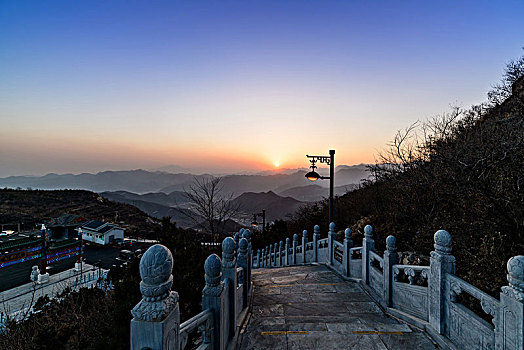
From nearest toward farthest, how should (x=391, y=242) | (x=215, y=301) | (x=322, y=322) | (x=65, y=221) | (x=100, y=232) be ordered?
(x=215, y=301), (x=322, y=322), (x=391, y=242), (x=65, y=221), (x=100, y=232)

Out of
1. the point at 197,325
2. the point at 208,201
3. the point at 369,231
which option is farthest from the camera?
the point at 208,201

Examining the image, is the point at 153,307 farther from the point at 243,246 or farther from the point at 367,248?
the point at 367,248

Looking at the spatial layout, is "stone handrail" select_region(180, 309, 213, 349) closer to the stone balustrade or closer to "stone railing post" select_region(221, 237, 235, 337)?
the stone balustrade

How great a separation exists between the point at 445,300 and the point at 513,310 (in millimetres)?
1481

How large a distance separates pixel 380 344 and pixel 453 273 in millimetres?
1610

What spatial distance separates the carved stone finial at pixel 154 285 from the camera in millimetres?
2043

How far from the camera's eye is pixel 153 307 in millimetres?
2059

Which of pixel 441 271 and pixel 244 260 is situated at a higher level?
pixel 441 271

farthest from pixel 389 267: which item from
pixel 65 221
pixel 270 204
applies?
pixel 270 204

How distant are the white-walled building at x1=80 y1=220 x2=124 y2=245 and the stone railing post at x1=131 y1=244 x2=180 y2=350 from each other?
104 feet

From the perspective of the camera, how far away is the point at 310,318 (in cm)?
507

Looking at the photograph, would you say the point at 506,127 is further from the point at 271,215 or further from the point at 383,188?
the point at 271,215

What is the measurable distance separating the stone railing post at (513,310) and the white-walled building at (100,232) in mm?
32882

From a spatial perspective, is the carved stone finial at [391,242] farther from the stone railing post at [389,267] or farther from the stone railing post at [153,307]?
the stone railing post at [153,307]
